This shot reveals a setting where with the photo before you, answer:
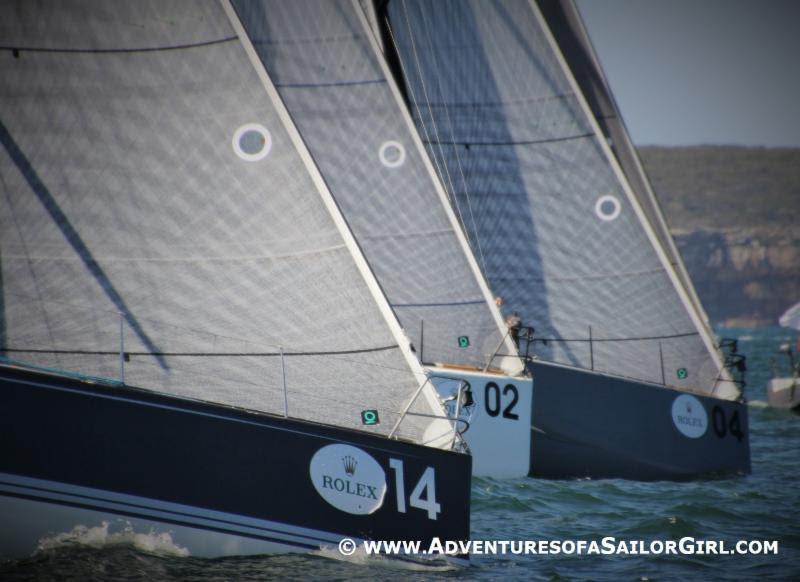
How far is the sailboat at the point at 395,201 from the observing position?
1268cm

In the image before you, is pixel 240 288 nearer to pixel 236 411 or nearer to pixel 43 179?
pixel 236 411

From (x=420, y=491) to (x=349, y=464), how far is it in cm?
55

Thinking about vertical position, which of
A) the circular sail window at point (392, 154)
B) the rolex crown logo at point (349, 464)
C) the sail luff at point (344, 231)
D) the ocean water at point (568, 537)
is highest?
the circular sail window at point (392, 154)

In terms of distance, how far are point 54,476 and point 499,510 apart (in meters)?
5.17

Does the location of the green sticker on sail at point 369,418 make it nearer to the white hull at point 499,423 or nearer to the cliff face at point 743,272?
the white hull at point 499,423

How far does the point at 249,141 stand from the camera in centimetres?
834

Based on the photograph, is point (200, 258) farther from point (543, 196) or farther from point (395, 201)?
point (543, 196)

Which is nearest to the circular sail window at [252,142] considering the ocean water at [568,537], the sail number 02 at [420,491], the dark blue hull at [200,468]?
the dark blue hull at [200,468]

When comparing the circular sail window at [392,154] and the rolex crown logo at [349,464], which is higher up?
the circular sail window at [392,154]

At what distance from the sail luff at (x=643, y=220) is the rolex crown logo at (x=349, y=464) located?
26.5ft

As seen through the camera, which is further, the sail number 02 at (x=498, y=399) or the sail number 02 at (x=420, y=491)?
the sail number 02 at (x=498, y=399)

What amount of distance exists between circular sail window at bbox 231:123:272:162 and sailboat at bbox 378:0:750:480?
22.0 feet

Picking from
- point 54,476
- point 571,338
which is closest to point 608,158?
point 571,338

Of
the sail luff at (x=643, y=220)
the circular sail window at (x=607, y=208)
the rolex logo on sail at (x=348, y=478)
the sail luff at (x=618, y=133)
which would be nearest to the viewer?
the rolex logo on sail at (x=348, y=478)
